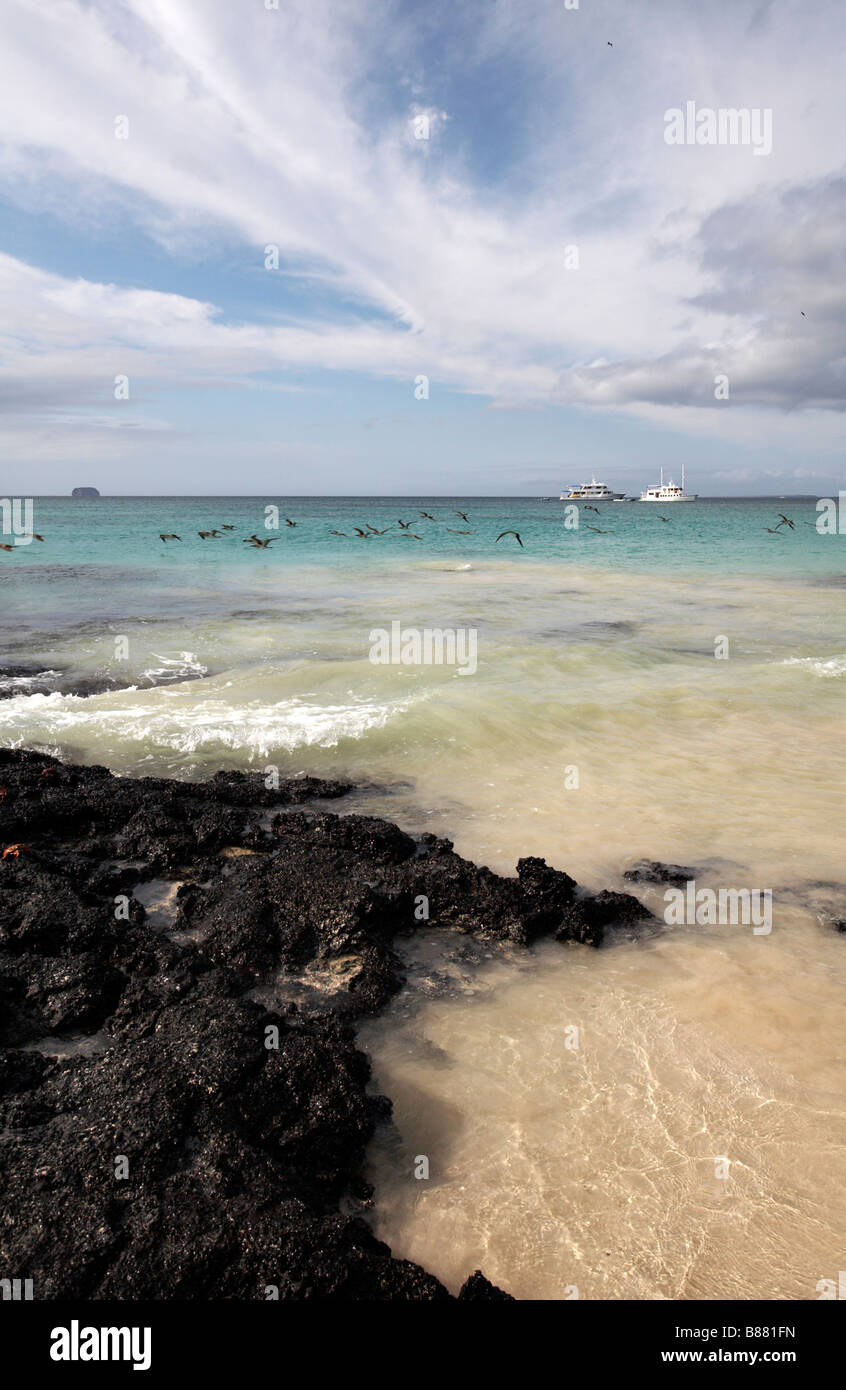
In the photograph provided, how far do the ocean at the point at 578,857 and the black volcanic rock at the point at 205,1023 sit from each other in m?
0.42

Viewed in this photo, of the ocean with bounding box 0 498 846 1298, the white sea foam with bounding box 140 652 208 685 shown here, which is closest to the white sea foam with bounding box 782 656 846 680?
the ocean with bounding box 0 498 846 1298

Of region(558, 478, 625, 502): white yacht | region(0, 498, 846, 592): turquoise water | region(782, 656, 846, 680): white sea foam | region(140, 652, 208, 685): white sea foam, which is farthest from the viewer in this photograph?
region(558, 478, 625, 502): white yacht

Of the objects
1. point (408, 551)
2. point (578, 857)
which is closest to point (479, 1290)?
point (578, 857)

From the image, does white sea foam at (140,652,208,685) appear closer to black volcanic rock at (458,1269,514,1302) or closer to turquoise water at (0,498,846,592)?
black volcanic rock at (458,1269,514,1302)

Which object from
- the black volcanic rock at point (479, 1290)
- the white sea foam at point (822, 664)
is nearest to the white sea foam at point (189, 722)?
the black volcanic rock at point (479, 1290)

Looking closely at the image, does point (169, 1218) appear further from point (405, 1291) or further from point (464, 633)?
point (464, 633)

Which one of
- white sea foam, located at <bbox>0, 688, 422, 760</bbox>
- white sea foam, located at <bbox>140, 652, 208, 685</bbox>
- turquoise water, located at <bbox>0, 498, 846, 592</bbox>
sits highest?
turquoise water, located at <bbox>0, 498, 846, 592</bbox>

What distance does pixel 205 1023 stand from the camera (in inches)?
170

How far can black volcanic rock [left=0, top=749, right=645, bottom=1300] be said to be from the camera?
10.5ft

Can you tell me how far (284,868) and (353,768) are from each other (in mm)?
3893

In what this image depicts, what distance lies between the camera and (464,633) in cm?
2066

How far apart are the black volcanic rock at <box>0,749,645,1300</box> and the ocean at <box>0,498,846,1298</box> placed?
419 millimetres

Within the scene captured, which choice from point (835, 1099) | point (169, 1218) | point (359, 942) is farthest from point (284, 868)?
point (835, 1099)

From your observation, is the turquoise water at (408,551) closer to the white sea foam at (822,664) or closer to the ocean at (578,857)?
the ocean at (578,857)
